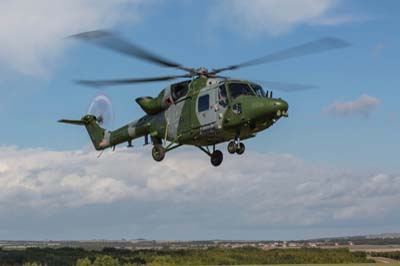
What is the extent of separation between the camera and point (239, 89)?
27.2 meters

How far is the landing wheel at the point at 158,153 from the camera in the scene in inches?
1193

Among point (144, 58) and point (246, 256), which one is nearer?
point (144, 58)

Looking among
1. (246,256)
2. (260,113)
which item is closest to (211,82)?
(260,113)

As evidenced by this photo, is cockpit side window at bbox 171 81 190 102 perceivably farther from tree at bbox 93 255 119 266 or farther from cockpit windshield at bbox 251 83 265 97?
tree at bbox 93 255 119 266

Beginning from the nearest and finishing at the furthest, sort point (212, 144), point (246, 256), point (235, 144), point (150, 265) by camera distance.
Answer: point (235, 144), point (212, 144), point (150, 265), point (246, 256)

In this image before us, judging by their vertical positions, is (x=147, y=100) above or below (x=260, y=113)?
above

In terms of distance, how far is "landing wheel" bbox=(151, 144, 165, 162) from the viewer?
30297mm

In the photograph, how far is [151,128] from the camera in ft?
102

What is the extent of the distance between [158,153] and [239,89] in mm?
5714

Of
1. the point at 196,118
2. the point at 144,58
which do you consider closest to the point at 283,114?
the point at 196,118

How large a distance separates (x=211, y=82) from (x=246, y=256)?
569ft

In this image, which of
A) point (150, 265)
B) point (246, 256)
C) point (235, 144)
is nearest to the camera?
point (235, 144)

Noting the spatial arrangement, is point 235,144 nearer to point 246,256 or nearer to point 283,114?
point 283,114

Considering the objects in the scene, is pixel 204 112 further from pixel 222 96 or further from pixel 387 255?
pixel 387 255
